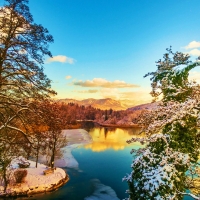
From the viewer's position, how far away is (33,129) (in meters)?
7.24

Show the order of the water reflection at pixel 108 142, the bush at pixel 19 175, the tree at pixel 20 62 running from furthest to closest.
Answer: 1. the water reflection at pixel 108 142
2. the bush at pixel 19 175
3. the tree at pixel 20 62

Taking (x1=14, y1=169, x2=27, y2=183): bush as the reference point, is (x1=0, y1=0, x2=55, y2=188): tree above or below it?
above

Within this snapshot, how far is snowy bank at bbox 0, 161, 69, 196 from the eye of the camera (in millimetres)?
12867

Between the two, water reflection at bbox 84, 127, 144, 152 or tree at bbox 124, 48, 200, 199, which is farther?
water reflection at bbox 84, 127, 144, 152

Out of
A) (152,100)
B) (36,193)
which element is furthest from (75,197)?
(152,100)

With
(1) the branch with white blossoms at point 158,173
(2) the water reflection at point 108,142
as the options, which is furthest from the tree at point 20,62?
(2) the water reflection at point 108,142

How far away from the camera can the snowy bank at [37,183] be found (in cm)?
1287

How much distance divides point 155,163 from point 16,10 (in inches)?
260

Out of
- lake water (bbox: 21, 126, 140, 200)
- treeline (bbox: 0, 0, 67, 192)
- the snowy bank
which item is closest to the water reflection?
lake water (bbox: 21, 126, 140, 200)

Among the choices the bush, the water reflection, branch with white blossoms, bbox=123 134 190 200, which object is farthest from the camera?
the water reflection

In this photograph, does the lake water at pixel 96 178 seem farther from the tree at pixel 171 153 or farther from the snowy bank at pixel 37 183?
the tree at pixel 171 153

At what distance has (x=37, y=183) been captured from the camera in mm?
14195

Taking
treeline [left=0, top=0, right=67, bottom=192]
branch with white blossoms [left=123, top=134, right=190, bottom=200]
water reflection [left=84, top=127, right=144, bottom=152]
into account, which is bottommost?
water reflection [left=84, top=127, right=144, bottom=152]

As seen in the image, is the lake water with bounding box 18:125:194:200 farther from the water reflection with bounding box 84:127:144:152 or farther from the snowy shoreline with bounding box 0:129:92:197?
the water reflection with bounding box 84:127:144:152
